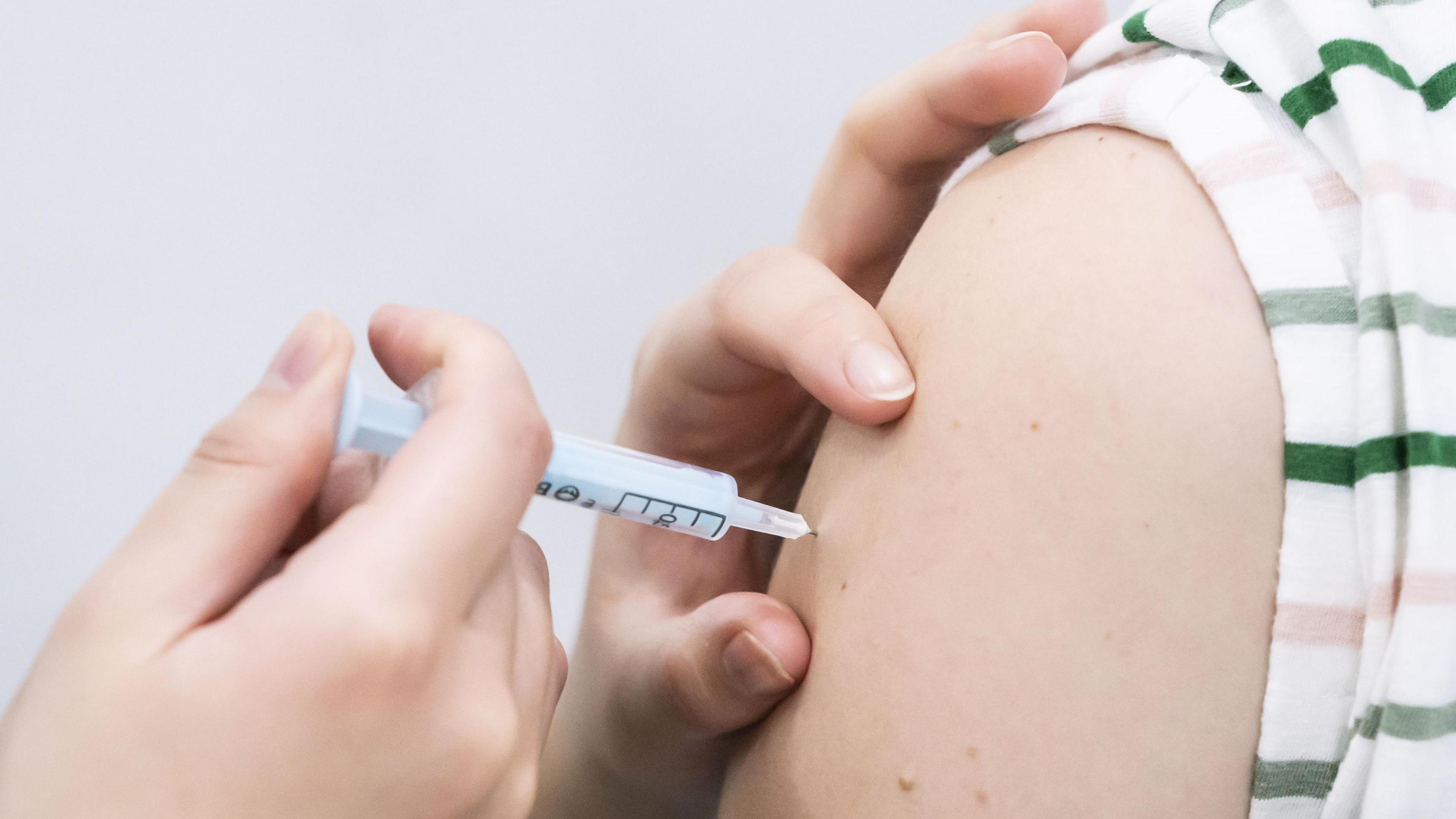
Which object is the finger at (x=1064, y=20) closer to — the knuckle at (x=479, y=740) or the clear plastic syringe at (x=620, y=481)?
the clear plastic syringe at (x=620, y=481)

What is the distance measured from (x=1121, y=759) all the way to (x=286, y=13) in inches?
53.7

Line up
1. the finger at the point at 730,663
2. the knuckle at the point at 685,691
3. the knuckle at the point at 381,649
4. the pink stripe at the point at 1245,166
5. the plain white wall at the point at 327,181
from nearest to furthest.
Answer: the knuckle at the point at 381,649, the pink stripe at the point at 1245,166, the finger at the point at 730,663, the knuckle at the point at 685,691, the plain white wall at the point at 327,181

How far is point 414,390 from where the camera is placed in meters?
0.52

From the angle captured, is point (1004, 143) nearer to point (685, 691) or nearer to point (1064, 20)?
point (1064, 20)

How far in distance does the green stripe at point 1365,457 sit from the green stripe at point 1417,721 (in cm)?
10

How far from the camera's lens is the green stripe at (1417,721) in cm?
41

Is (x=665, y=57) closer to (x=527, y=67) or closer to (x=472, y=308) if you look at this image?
(x=527, y=67)

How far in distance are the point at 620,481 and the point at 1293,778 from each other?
375mm

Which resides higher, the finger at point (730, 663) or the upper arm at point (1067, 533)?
the upper arm at point (1067, 533)

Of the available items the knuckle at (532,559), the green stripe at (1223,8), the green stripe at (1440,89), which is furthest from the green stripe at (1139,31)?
the knuckle at (532,559)

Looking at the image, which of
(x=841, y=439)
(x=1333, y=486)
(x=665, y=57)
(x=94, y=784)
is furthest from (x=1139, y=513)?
(x=665, y=57)

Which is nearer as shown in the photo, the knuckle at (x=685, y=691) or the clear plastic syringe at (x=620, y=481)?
the clear plastic syringe at (x=620, y=481)

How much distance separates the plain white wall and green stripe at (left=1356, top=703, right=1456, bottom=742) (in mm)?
1191

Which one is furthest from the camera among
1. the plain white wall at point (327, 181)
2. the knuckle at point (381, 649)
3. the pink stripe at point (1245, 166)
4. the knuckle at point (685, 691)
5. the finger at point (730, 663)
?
the plain white wall at point (327, 181)
